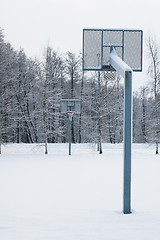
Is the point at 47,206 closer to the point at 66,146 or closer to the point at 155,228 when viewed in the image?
the point at 155,228

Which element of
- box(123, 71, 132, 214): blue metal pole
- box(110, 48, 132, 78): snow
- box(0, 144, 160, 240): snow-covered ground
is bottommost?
box(0, 144, 160, 240): snow-covered ground

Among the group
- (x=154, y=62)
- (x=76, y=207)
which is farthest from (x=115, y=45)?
(x=154, y=62)

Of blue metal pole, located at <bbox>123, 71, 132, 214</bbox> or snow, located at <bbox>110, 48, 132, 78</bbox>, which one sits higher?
snow, located at <bbox>110, 48, 132, 78</bbox>

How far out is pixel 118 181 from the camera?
741 centimetres

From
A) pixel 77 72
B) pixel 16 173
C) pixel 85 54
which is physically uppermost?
pixel 77 72

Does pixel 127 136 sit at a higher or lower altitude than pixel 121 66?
lower

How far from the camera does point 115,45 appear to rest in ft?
20.2

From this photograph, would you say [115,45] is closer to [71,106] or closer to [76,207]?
[76,207]

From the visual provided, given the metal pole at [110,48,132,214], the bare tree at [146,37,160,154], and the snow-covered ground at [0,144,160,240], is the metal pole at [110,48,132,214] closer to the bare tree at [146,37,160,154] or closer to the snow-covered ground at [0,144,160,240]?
the snow-covered ground at [0,144,160,240]

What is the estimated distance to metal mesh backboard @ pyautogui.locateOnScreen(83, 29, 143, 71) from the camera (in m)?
6.23

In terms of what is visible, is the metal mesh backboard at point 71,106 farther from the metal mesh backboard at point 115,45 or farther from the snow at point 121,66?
the snow at point 121,66

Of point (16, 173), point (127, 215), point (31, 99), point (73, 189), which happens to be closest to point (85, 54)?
point (73, 189)

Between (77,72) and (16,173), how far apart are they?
59.4 feet

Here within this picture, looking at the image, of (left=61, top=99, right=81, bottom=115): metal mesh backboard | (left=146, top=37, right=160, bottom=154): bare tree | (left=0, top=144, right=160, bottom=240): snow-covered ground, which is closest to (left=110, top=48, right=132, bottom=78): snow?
(left=0, top=144, right=160, bottom=240): snow-covered ground
